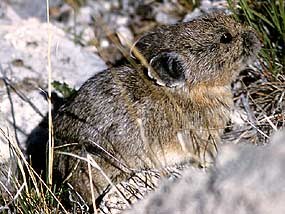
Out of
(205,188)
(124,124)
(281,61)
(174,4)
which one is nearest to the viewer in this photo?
(205,188)

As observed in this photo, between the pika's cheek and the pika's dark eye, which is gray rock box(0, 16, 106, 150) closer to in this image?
the pika's dark eye

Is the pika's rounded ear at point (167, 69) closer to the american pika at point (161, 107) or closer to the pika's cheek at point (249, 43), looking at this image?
the american pika at point (161, 107)

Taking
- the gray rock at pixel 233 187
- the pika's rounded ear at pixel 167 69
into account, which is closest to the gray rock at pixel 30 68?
the pika's rounded ear at pixel 167 69

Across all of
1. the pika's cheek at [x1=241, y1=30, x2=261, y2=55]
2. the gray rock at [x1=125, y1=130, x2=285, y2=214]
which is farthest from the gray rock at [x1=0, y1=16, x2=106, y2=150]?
the gray rock at [x1=125, y1=130, x2=285, y2=214]

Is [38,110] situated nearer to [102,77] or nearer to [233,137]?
[102,77]

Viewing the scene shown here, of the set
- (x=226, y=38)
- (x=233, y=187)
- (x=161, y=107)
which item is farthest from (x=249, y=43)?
(x=233, y=187)

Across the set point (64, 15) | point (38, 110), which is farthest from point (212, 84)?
point (64, 15)

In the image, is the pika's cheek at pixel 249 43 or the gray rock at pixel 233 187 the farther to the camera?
the pika's cheek at pixel 249 43
